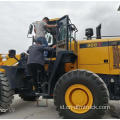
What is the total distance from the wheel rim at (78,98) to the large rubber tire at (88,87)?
8 centimetres

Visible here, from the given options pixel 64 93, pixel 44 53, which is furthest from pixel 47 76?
pixel 64 93

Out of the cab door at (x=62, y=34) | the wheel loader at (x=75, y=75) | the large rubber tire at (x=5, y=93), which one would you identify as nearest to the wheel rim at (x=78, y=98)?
the wheel loader at (x=75, y=75)

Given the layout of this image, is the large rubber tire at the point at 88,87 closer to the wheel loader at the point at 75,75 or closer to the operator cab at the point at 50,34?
the wheel loader at the point at 75,75

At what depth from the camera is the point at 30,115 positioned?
482cm

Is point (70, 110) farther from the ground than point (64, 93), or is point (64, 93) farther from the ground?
point (64, 93)

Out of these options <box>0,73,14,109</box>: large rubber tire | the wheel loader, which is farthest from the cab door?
<box>0,73,14,109</box>: large rubber tire

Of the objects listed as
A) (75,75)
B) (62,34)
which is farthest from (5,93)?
(62,34)

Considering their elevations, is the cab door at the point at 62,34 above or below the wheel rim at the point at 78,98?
above

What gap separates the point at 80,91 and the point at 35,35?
2.42 metres

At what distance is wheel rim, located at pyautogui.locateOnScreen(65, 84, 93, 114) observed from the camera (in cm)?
402

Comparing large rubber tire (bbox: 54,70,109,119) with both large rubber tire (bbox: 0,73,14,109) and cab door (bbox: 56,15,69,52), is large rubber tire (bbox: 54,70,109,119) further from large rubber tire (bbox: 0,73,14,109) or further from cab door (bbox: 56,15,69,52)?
large rubber tire (bbox: 0,73,14,109)

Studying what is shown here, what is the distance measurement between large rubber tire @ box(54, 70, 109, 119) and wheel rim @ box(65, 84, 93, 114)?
0.25 ft

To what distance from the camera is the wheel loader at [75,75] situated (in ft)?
13.1

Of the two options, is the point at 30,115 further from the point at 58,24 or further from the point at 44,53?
the point at 58,24
